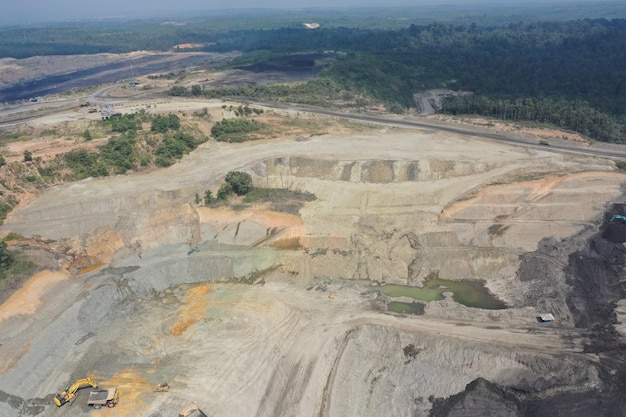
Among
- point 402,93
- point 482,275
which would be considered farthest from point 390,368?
point 402,93

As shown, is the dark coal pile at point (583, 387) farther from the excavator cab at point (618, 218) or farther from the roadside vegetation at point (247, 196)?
the roadside vegetation at point (247, 196)

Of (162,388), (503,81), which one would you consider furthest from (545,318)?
(503,81)

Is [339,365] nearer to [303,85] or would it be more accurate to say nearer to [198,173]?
[198,173]

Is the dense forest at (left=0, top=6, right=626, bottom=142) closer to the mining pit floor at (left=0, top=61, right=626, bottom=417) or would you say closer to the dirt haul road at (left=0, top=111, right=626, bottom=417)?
the mining pit floor at (left=0, top=61, right=626, bottom=417)

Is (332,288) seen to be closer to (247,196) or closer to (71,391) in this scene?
(247,196)

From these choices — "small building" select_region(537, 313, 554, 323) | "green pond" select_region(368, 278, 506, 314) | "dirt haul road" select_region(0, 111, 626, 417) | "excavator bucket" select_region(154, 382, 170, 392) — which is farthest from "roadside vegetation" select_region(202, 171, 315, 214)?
"small building" select_region(537, 313, 554, 323)

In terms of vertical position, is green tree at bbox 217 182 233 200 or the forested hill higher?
the forested hill
